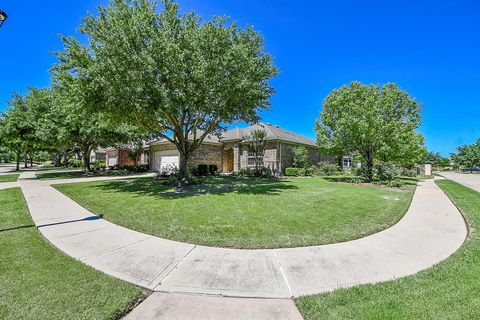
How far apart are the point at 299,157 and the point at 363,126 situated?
9055 millimetres

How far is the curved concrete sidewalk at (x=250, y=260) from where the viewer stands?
3328 millimetres

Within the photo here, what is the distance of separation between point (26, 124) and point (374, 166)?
29.2 m

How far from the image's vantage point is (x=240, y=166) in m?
25.7

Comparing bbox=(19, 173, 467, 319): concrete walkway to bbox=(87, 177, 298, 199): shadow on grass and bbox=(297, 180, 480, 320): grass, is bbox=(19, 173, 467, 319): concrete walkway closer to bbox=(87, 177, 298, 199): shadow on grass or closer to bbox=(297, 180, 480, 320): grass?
bbox=(297, 180, 480, 320): grass

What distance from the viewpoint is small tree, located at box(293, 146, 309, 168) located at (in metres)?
24.3

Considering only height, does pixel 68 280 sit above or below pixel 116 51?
below

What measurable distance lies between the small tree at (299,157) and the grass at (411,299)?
20.8 metres

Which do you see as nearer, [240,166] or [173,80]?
[173,80]

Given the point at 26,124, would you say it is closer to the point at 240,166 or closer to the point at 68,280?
the point at 240,166

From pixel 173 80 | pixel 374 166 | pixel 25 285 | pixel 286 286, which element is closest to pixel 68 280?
pixel 25 285

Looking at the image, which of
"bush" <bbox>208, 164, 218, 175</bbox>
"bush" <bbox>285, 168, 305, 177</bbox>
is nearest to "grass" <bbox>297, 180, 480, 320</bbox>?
"bush" <bbox>285, 168, 305, 177</bbox>

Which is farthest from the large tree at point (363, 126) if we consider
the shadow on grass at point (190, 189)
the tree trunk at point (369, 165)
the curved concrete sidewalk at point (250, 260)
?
the curved concrete sidewalk at point (250, 260)

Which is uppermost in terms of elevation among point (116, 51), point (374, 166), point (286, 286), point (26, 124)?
point (116, 51)

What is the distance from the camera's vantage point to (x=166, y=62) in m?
10.3
